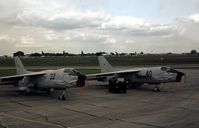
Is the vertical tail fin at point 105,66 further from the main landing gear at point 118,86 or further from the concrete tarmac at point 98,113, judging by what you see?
the concrete tarmac at point 98,113

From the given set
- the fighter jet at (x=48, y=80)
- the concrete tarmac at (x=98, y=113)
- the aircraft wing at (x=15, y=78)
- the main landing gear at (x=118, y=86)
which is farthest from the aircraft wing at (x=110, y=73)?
the concrete tarmac at (x=98, y=113)

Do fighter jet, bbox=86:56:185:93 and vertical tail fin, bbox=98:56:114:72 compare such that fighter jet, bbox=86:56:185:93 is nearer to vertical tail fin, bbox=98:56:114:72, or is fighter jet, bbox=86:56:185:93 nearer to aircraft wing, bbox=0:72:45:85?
vertical tail fin, bbox=98:56:114:72

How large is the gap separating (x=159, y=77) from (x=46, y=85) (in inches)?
436

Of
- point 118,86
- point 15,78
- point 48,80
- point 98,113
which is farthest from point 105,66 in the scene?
point 98,113

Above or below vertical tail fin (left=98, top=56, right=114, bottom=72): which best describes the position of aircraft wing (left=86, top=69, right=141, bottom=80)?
below

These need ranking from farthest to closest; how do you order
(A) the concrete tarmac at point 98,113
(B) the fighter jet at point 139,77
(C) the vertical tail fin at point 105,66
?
(C) the vertical tail fin at point 105,66, (B) the fighter jet at point 139,77, (A) the concrete tarmac at point 98,113

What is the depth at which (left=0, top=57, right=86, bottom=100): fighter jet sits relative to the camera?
988 inches

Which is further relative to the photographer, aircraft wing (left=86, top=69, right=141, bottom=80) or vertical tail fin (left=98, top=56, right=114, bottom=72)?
vertical tail fin (left=98, top=56, right=114, bottom=72)

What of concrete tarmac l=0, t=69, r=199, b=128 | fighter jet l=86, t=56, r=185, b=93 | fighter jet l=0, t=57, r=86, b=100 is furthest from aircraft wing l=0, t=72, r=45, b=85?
fighter jet l=86, t=56, r=185, b=93

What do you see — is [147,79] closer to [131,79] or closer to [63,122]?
[131,79]

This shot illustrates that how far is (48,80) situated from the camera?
2702 centimetres

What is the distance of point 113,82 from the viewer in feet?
101

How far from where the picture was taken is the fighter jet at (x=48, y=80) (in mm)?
25091

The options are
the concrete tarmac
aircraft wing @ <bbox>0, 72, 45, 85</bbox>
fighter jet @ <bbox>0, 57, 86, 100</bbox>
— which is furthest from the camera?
aircraft wing @ <bbox>0, 72, 45, 85</bbox>
